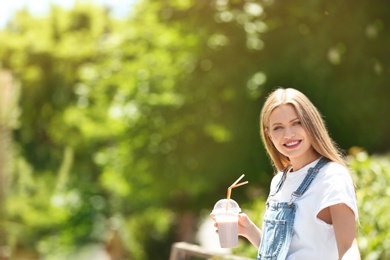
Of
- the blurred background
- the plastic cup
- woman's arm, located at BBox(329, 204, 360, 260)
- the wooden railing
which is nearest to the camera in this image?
woman's arm, located at BBox(329, 204, 360, 260)

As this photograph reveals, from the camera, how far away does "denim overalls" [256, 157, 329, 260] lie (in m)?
2.51

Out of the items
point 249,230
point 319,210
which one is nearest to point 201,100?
point 249,230

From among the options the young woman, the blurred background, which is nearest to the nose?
the young woman

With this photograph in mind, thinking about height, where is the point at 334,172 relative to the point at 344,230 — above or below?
above

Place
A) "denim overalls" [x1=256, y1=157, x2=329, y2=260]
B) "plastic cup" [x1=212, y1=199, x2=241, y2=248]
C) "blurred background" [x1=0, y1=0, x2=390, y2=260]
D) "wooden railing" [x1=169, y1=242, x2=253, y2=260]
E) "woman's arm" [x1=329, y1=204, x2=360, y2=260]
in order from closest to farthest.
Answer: "woman's arm" [x1=329, y1=204, x2=360, y2=260], "denim overalls" [x1=256, y1=157, x2=329, y2=260], "plastic cup" [x1=212, y1=199, x2=241, y2=248], "wooden railing" [x1=169, y1=242, x2=253, y2=260], "blurred background" [x1=0, y1=0, x2=390, y2=260]

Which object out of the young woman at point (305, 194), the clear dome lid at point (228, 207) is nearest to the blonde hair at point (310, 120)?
the young woman at point (305, 194)

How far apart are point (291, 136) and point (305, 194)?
18 centimetres

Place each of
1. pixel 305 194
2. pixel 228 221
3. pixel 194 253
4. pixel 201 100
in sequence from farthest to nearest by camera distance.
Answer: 1. pixel 201 100
2. pixel 194 253
3. pixel 228 221
4. pixel 305 194

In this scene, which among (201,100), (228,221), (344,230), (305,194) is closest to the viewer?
(344,230)

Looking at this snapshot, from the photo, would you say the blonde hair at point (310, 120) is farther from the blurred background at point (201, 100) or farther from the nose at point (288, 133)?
the blurred background at point (201, 100)

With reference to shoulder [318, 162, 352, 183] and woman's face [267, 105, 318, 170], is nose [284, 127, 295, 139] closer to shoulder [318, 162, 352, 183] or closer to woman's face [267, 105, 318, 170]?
woman's face [267, 105, 318, 170]

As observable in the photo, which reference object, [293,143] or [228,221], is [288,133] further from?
[228,221]

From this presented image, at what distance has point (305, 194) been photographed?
2512 mm

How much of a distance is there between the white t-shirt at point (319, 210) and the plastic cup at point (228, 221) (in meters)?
0.28
